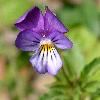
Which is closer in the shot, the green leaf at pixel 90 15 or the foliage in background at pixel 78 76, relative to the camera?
the foliage in background at pixel 78 76

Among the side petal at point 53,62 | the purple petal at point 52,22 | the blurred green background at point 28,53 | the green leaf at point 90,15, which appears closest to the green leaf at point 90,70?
the blurred green background at point 28,53

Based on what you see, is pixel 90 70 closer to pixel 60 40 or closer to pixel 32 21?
pixel 60 40

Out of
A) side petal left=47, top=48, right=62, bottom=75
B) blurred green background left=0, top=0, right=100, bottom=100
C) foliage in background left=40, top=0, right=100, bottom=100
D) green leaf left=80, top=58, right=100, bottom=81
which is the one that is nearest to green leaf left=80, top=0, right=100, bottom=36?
blurred green background left=0, top=0, right=100, bottom=100

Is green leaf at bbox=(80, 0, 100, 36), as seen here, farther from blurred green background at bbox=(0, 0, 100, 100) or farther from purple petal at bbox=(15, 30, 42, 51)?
purple petal at bbox=(15, 30, 42, 51)

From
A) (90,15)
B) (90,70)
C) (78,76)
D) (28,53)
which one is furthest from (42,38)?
(90,15)

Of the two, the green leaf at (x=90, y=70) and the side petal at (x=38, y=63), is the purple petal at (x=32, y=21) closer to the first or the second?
the side petal at (x=38, y=63)

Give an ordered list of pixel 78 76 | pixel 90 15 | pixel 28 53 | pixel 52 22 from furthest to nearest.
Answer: pixel 90 15, pixel 28 53, pixel 78 76, pixel 52 22

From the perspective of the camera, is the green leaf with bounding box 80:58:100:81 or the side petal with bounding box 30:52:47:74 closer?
the side petal with bounding box 30:52:47:74
